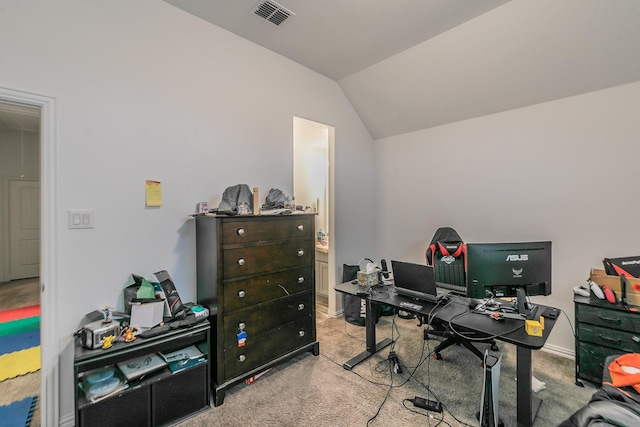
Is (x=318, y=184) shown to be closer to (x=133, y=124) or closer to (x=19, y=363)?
(x=133, y=124)

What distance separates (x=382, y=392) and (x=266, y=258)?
1427mm

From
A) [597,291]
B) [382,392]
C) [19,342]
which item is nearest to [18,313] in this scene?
[19,342]

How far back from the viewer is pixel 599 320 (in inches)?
82.1

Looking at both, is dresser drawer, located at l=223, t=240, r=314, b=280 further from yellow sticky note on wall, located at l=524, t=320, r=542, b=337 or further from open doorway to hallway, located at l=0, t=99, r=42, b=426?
open doorway to hallway, located at l=0, t=99, r=42, b=426

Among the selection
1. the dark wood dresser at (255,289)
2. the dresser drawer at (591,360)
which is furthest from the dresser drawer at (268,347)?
the dresser drawer at (591,360)

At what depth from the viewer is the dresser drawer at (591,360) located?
82.0 inches

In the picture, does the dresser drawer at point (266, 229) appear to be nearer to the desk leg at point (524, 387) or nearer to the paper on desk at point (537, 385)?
the desk leg at point (524, 387)

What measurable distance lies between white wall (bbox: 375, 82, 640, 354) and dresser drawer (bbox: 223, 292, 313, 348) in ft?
6.40

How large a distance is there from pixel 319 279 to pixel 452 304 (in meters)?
2.33

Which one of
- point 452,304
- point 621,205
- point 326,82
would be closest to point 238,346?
point 452,304

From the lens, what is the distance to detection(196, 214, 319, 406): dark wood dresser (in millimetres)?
2035

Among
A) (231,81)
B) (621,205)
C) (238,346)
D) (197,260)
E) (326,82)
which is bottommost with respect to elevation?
(238,346)

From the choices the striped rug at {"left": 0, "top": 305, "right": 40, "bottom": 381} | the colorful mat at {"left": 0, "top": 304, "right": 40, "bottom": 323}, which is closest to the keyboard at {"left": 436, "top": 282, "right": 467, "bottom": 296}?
the striped rug at {"left": 0, "top": 305, "right": 40, "bottom": 381}

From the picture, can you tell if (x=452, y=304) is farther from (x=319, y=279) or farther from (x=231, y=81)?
(x=231, y=81)
